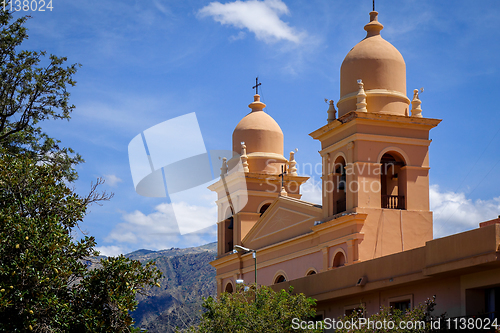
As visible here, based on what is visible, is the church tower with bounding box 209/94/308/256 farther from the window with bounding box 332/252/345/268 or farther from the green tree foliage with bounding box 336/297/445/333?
the green tree foliage with bounding box 336/297/445/333

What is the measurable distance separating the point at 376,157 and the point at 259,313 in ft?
30.5

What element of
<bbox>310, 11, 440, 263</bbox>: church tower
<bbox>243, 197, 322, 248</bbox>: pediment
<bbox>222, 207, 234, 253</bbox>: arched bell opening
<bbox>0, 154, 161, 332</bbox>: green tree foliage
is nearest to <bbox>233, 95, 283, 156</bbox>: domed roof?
<bbox>222, 207, 234, 253</bbox>: arched bell opening

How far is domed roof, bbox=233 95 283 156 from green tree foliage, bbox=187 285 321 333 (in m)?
17.3

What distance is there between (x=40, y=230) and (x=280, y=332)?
25.5ft

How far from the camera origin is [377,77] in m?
28.6

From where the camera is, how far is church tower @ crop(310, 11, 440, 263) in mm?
26859

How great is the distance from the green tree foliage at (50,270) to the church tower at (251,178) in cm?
2025

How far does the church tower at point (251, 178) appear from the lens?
38.3 metres

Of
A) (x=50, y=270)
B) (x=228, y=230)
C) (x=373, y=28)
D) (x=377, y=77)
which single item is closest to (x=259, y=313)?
(x=50, y=270)

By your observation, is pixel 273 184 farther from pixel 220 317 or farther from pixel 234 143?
pixel 220 317

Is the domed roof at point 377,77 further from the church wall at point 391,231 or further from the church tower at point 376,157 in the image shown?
the church wall at point 391,231

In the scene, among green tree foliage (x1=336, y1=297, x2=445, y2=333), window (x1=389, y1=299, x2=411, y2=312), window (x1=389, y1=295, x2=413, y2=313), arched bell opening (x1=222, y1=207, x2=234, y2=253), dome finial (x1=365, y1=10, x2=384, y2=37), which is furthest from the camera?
arched bell opening (x1=222, y1=207, x2=234, y2=253)

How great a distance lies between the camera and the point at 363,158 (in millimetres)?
27453

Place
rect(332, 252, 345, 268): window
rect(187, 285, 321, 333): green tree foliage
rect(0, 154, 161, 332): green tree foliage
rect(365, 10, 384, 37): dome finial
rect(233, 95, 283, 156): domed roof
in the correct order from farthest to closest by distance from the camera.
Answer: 1. rect(233, 95, 283, 156): domed roof
2. rect(365, 10, 384, 37): dome finial
3. rect(332, 252, 345, 268): window
4. rect(187, 285, 321, 333): green tree foliage
5. rect(0, 154, 161, 332): green tree foliage
